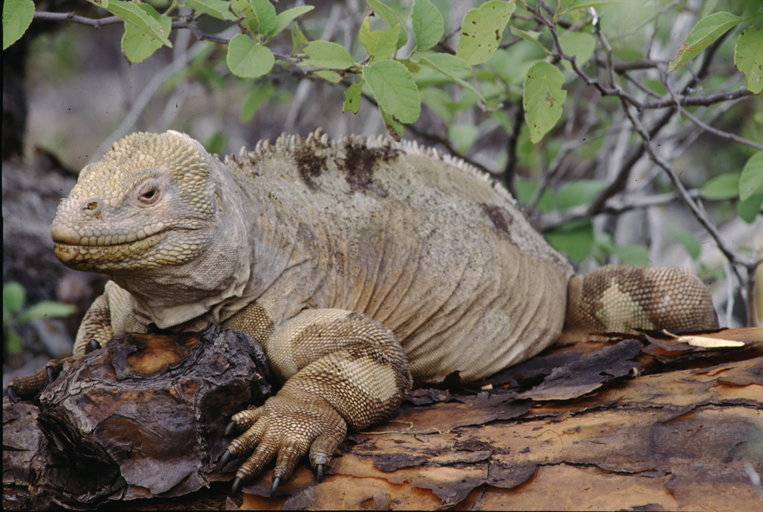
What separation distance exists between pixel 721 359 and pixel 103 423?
3.20 meters

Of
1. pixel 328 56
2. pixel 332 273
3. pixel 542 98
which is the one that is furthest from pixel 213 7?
pixel 542 98

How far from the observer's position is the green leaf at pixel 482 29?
2.93m

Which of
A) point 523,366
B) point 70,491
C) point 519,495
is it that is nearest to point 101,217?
point 70,491

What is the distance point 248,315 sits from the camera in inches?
131

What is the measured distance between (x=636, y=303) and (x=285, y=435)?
9.48ft

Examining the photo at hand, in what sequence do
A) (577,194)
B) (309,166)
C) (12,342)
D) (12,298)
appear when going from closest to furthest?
(309,166)
(12,298)
(12,342)
(577,194)

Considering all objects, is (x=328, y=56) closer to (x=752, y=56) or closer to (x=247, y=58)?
(x=247, y=58)

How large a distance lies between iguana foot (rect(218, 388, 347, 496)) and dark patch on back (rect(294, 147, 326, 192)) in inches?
56.7

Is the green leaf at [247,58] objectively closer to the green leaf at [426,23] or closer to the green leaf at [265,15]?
the green leaf at [265,15]

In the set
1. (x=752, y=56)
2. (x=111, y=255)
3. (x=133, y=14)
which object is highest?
(x=752, y=56)

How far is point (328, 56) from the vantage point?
3062 mm

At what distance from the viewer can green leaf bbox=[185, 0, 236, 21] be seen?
3.07 m

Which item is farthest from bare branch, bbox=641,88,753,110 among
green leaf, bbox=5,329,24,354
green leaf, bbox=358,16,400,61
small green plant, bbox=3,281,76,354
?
green leaf, bbox=5,329,24,354

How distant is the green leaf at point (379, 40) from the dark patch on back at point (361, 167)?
97 cm
